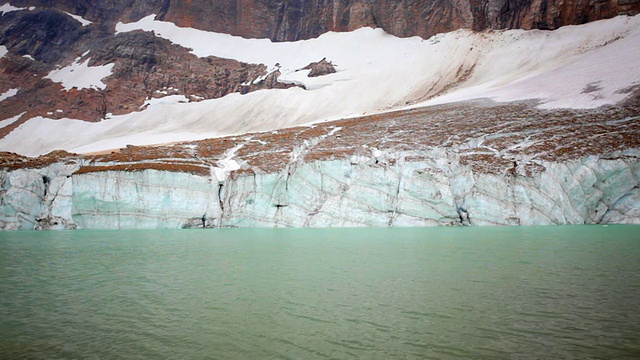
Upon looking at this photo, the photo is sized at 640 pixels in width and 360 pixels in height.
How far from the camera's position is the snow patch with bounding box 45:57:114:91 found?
12976 cm

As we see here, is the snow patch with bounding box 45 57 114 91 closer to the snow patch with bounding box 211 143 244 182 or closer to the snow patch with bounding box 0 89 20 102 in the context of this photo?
the snow patch with bounding box 0 89 20 102

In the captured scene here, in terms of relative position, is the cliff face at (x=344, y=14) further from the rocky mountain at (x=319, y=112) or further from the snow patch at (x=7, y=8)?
the snow patch at (x=7, y=8)

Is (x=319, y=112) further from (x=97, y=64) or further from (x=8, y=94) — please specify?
(x=8, y=94)

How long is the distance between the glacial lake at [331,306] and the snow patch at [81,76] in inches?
5119

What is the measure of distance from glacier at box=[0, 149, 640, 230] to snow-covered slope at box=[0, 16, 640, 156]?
65.5 feet

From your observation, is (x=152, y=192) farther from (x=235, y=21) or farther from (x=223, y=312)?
(x=235, y=21)

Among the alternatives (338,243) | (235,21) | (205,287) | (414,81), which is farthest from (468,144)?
(235,21)

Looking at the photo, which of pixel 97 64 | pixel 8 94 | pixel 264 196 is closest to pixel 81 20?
pixel 97 64

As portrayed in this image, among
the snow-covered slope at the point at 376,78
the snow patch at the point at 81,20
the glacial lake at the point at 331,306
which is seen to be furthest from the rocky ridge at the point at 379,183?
the snow patch at the point at 81,20

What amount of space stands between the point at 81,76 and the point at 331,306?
150080 millimetres

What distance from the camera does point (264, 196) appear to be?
40.7 metres

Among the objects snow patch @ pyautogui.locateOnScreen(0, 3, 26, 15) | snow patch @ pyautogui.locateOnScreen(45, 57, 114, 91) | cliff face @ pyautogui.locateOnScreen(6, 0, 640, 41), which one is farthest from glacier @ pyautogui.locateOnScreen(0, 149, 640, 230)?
snow patch @ pyautogui.locateOnScreen(0, 3, 26, 15)

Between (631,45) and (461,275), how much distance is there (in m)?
62.0

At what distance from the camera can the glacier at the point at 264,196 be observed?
1467 inches
